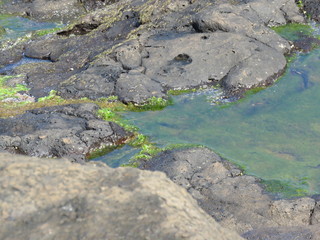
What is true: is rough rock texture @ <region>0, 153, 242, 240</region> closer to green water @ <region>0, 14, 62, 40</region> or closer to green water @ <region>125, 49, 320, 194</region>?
green water @ <region>125, 49, 320, 194</region>

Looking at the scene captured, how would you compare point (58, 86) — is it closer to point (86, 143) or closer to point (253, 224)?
point (86, 143)

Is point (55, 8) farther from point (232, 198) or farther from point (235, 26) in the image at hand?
point (232, 198)

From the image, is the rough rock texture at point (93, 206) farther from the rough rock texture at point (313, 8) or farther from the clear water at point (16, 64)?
the rough rock texture at point (313, 8)

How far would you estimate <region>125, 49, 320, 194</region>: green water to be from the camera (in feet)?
34.4

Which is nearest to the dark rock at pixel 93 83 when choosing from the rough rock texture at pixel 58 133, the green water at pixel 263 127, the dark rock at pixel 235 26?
the green water at pixel 263 127

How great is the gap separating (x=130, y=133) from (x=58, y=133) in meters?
1.57

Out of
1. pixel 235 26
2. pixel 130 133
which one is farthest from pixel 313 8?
pixel 130 133

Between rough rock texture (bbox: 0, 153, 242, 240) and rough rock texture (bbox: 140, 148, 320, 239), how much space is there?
3.52 m

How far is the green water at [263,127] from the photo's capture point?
10.5 m

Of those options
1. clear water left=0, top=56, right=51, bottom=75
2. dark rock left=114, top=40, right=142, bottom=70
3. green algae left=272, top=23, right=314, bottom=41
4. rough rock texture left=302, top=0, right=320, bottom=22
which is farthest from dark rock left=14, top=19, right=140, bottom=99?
rough rock texture left=302, top=0, right=320, bottom=22

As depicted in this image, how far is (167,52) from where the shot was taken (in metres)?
15.0

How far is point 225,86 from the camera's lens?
13828 mm

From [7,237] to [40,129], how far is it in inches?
303

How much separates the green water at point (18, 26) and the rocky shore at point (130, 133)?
0.71 metres
